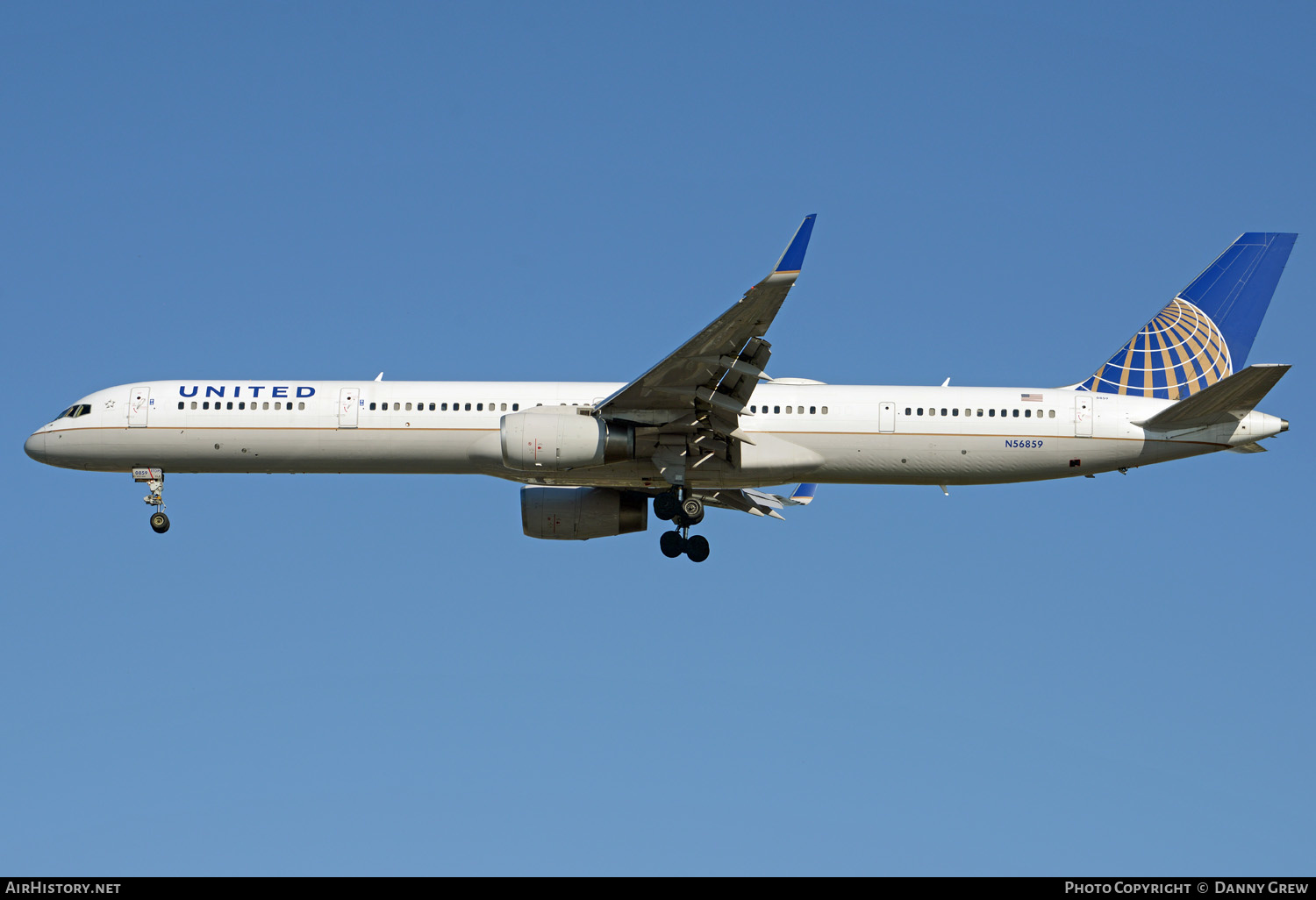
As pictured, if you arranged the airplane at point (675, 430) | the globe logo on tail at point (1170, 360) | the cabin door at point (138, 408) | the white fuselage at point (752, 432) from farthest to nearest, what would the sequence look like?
1. the globe logo on tail at point (1170, 360)
2. the cabin door at point (138, 408)
3. the white fuselage at point (752, 432)
4. the airplane at point (675, 430)

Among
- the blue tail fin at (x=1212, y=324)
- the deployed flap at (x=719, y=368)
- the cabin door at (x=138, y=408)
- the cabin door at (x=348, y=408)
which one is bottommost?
the deployed flap at (x=719, y=368)

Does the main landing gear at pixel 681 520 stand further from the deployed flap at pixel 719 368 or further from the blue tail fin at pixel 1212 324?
the blue tail fin at pixel 1212 324

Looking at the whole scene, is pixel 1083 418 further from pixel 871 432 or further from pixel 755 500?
pixel 755 500

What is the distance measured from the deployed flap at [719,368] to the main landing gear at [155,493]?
12.2m

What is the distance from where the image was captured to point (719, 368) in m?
32.2

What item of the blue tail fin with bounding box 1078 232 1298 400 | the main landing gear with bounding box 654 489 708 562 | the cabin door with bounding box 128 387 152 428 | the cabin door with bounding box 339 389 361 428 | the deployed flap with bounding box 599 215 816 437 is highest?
the blue tail fin with bounding box 1078 232 1298 400

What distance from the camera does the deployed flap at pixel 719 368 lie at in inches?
1142

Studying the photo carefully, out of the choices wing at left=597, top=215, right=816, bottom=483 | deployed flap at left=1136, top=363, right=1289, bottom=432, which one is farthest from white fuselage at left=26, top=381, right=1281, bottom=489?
wing at left=597, top=215, right=816, bottom=483

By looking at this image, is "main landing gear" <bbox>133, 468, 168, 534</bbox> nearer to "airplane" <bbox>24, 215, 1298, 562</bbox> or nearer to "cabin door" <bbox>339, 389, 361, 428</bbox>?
"airplane" <bbox>24, 215, 1298, 562</bbox>

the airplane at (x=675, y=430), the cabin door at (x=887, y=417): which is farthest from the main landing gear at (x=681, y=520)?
the cabin door at (x=887, y=417)

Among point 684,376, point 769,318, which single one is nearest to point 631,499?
point 684,376

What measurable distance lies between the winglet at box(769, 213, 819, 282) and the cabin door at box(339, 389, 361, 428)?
472 inches

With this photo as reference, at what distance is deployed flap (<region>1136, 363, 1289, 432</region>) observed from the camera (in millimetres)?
31500
